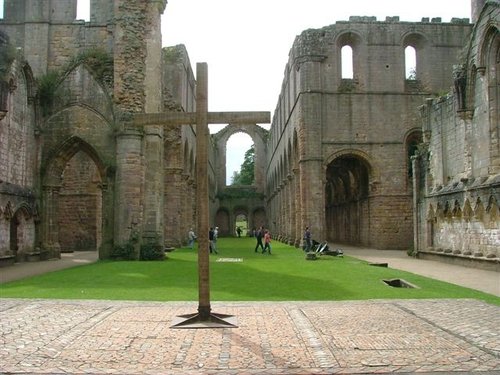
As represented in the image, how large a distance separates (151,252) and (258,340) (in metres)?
13.9

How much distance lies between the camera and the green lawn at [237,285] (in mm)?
9656

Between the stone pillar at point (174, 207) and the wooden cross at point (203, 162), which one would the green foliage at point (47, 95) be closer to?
the stone pillar at point (174, 207)

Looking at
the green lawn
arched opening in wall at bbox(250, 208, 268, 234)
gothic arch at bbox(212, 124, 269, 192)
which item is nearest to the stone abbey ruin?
the green lawn

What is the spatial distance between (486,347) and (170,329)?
11.6 feet

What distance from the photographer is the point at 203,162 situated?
23.5 ft

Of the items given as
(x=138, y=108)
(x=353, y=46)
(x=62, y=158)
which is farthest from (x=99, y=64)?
(x=353, y=46)

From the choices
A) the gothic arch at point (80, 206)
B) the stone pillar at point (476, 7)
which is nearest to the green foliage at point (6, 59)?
the gothic arch at point (80, 206)

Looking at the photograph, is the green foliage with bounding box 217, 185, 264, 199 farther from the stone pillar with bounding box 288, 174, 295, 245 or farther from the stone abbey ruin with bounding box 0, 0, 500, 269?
the stone pillar with bounding box 288, 174, 295, 245

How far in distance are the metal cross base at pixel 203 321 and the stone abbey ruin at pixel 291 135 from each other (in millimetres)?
5020

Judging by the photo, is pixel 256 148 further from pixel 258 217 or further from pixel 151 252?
pixel 151 252

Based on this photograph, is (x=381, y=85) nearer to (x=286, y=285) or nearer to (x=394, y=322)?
(x=286, y=285)

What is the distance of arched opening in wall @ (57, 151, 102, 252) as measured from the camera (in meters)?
28.0

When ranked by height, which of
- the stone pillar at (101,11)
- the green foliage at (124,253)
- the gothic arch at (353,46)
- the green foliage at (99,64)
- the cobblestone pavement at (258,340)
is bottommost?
the cobblestone pavement at (258,340)

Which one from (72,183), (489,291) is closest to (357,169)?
(72,183)
